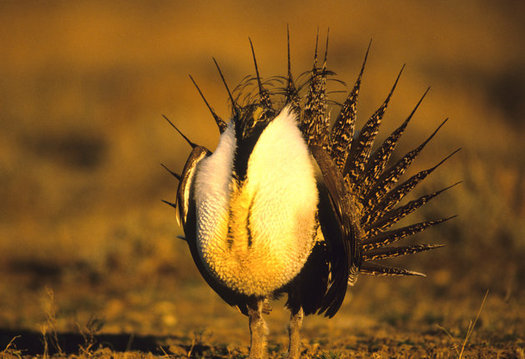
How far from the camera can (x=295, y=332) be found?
2.82m

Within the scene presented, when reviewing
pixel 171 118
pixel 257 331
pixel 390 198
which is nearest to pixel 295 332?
pixel 257 331

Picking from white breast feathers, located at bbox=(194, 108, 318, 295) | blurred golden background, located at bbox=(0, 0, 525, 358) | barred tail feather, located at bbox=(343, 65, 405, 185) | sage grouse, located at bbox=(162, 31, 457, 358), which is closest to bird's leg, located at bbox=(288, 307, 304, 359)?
sage grouse, located at bbox=(162, 31, 457, 358)

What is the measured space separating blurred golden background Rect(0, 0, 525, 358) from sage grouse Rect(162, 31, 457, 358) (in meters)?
1.59

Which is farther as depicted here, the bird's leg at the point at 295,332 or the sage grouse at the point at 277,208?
the bird's leg at the point at 295,332

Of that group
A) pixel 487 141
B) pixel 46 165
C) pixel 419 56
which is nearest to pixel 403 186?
pixel 487 141

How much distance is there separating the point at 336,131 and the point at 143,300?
3371 mm

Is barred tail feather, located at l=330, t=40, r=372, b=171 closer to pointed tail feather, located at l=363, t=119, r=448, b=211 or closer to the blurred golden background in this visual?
pointed tail feather, located at l=363, t=119, r=448, b=211

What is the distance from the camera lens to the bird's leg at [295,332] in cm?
282

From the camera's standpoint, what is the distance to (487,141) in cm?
1182

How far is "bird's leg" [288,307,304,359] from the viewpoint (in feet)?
9.25

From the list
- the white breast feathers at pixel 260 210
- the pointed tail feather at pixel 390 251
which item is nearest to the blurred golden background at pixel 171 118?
the pointed tail feather at pixel 390 251

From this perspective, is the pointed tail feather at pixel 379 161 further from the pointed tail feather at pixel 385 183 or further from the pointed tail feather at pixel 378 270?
the pointed tail feather at pixel 378 270

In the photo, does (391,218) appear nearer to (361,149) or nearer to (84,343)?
(361,149)

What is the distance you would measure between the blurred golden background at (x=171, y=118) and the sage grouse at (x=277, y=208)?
1593 mm
